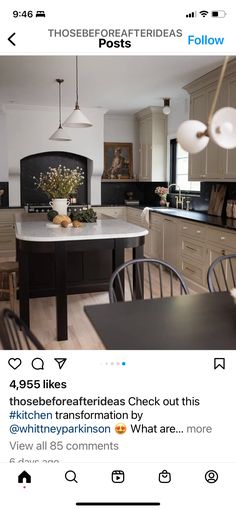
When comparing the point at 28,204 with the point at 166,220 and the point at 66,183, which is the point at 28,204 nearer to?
the point at 166,220

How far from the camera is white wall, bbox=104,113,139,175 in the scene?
5500 mm

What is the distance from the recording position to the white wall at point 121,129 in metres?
5.50

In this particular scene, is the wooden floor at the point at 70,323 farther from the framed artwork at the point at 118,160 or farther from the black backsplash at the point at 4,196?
the framed artwork at the point at 118,160

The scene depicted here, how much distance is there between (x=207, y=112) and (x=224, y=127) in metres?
2.85

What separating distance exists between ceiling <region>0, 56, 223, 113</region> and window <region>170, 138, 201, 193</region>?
534 millimetres

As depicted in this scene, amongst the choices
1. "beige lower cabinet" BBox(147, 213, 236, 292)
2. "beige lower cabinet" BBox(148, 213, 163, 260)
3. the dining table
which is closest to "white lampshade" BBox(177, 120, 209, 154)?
the dining table

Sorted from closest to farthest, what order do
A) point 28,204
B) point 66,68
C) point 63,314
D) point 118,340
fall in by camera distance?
1. point 118,340
2. point 63,314
3. point 66,68
4. point 28,204
